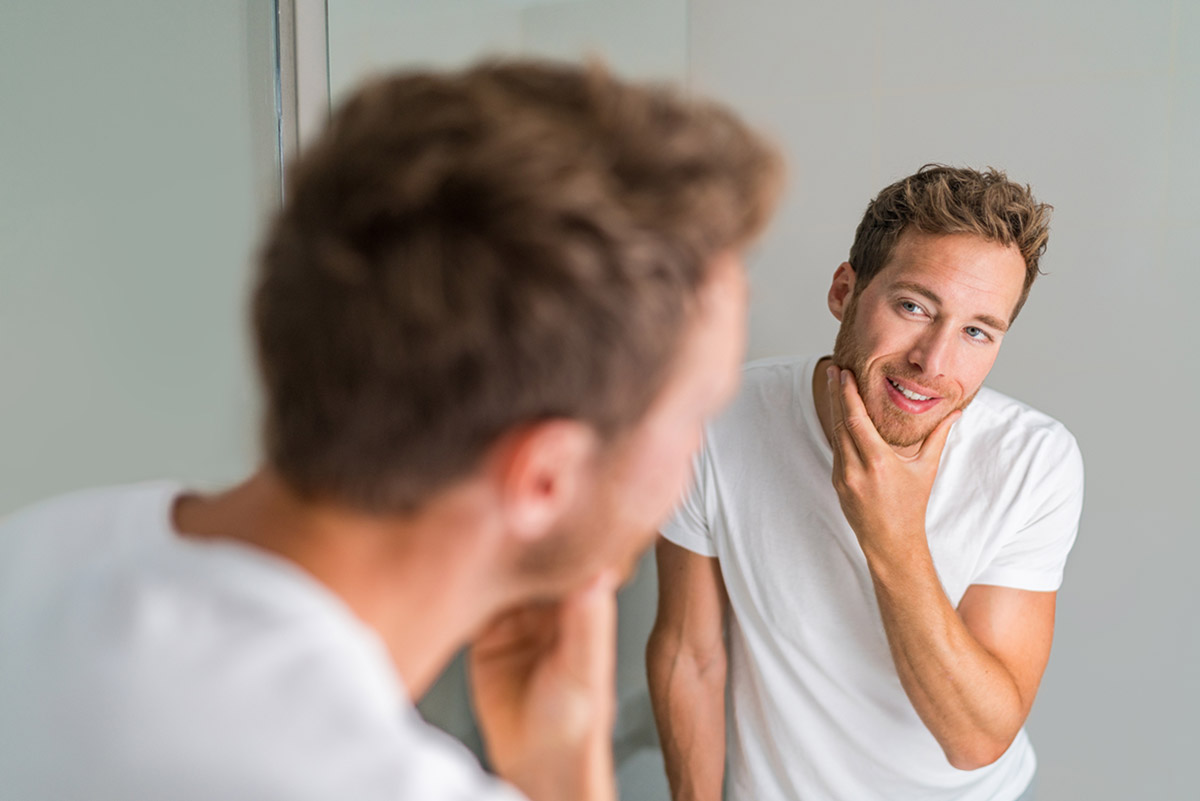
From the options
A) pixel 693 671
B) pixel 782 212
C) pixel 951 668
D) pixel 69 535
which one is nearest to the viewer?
pixel 69 535

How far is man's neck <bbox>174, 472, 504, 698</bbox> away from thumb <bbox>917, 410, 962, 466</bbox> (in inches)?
31.5

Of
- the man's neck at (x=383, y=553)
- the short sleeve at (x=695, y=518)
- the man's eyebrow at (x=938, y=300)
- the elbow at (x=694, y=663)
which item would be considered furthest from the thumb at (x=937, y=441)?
the man's neck at (x=383, y=553)

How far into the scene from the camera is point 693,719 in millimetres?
1322

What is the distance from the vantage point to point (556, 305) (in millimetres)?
449

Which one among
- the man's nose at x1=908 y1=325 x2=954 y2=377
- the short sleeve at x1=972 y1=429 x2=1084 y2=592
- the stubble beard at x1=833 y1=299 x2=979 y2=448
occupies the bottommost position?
the short sleeve at x1=972 y1=429 x2=1084 y2=592

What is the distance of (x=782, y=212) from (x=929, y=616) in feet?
2.65

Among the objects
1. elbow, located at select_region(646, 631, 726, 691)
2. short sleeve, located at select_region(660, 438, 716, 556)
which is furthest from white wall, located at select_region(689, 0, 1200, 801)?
elbow, located at select_region(646, 631, 726, 691)

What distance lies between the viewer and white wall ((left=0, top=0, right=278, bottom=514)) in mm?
866

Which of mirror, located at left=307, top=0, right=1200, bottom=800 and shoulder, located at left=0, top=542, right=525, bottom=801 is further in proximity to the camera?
mirror, located at left=307, top=0, right=1200, bottom=800

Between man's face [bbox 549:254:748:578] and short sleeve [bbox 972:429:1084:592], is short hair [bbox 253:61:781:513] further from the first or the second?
short sleeve [bbox 972:429:1084:592]

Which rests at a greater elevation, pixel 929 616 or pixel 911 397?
pixel 911 397

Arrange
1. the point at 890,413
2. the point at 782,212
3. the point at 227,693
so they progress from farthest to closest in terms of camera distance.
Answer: the point at 782,212
the point at 890,413
the point at 227,693

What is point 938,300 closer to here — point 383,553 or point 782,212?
point 782,212

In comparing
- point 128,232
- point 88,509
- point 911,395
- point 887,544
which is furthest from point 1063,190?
point 88,509
